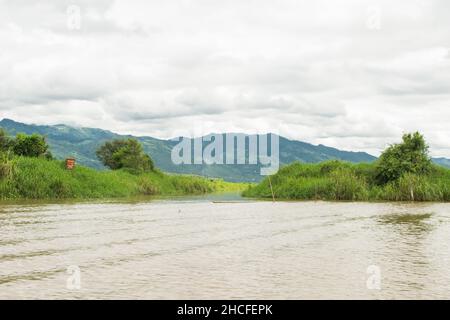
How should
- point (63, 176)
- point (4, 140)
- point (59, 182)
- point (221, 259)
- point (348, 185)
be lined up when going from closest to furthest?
1. point (221, 259)
2. point (59, 182)
3. point (63, 176)
4. point (348, 185)
5. point (4, 140)

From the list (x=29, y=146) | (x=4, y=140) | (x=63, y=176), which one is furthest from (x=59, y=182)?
(x=4, y=140)

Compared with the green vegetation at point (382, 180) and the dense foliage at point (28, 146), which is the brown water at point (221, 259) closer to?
the green vegetation at point (382, 180)

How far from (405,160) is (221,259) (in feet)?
133

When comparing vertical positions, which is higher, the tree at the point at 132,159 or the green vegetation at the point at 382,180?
the tree at the point at 132,159

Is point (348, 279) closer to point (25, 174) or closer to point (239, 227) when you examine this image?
point (239, 227)

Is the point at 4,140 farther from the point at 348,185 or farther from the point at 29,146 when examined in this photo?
the point at 348,185

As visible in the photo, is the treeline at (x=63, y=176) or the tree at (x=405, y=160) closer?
the treeline at (x=63, y=176)

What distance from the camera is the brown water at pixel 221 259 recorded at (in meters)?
10.3

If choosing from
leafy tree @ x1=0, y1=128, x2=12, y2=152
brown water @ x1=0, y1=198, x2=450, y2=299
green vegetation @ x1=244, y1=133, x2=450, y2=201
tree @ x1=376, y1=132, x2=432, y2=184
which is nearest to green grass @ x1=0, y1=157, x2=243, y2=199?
leafy tree @ x1=0, y1=128, x2=12, y2=152

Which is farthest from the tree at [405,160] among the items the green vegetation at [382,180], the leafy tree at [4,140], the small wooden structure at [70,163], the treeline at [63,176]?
the leafy tree at [4,140]

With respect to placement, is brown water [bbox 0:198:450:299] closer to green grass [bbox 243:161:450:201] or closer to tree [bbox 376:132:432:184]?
green grass [bbox 243:161:450:201]

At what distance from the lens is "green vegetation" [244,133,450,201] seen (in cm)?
4647

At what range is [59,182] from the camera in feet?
145

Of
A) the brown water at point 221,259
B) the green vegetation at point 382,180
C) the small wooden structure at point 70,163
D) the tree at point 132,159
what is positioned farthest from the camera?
the tree at point 132,159
